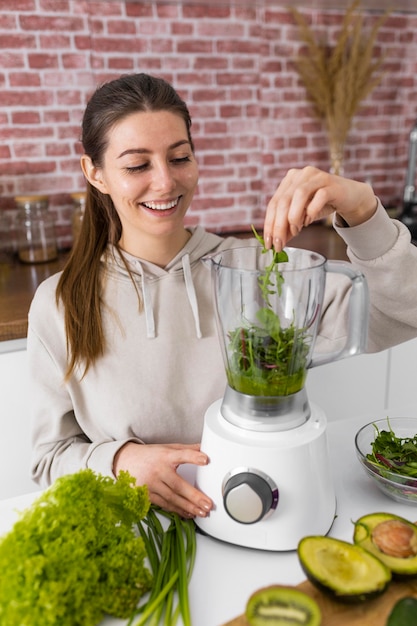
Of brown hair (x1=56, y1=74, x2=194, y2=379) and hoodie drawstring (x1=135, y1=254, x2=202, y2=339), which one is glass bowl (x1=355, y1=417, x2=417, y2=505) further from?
brown hair (x1=56, y1=74, x2=194, y2=379)

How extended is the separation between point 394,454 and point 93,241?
0.75m

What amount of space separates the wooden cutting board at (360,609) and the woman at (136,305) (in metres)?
0.46

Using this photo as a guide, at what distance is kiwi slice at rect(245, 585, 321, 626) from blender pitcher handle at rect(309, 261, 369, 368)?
306 mm

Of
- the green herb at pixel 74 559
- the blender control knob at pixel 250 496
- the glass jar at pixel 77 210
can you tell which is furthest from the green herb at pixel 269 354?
the glass jar at pixel 77 210

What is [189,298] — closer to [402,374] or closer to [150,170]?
[150,170]

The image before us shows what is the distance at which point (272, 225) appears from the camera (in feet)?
2.81

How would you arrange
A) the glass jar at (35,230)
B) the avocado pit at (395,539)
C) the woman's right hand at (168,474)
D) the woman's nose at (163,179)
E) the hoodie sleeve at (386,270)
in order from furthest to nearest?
the glass jar at (35,230)
the woman's nose at (163,179)
the hoodie sleeve at (386,270)
the woman's right hand at (168,474)
the avocado pit at (395,539)

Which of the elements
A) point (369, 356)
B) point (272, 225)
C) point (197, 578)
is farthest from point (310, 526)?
point (369, 356)

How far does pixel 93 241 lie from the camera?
1271 mm

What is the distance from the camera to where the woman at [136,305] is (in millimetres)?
1119

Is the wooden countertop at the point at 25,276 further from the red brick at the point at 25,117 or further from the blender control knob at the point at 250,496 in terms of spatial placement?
the blender control knob at the point at 250,496

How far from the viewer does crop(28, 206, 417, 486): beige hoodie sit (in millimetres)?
1177

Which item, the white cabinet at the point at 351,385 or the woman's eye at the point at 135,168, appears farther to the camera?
the white cabinet at the point at 351,385

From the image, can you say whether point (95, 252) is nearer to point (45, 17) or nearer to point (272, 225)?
point (272, 225)
